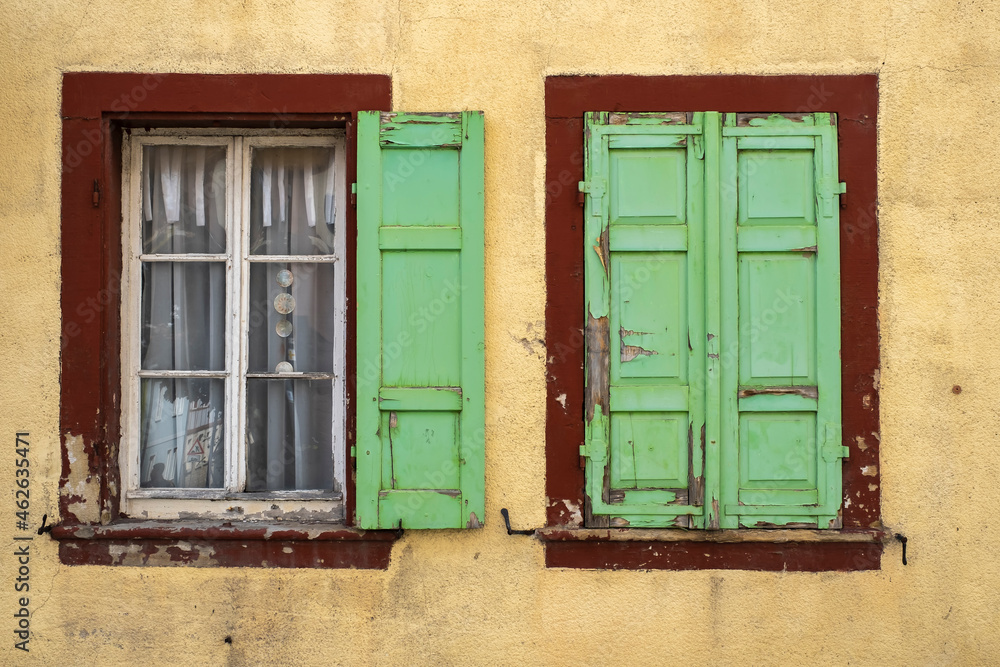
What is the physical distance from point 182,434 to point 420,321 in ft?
3.84

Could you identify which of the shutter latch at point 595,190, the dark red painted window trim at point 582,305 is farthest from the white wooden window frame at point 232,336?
the shutter latch at point 595,190

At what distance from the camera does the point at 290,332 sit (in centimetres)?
324

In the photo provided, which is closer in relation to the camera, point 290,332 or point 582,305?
point 582,305

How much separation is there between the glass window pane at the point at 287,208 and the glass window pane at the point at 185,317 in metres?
0.24

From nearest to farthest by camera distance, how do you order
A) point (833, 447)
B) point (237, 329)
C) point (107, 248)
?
point (833, 447) < point (107, 248) < point (237, 329)

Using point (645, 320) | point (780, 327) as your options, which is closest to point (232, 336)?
point (645, 320)

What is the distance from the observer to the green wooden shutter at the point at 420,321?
2.99 meters

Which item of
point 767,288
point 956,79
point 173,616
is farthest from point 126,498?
point 956,79

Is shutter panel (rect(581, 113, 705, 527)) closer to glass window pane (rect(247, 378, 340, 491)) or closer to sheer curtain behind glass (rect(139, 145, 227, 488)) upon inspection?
glass window pane (rect(247, 378, 340, 491))

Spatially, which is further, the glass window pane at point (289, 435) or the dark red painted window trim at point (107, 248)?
the glass window pane at point (289, 435)

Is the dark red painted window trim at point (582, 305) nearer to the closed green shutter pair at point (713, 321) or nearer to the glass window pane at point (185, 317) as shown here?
the closed green shutter pair at point (713, 321)

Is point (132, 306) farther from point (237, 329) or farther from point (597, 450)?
point (597, 450)

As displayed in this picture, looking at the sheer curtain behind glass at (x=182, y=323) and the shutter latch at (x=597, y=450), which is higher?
the sheer curtain behind glass at (x=182, y=323)

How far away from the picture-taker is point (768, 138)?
9.92 feet
